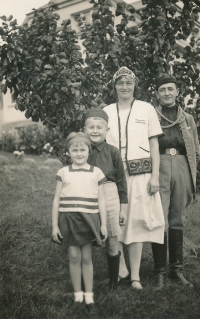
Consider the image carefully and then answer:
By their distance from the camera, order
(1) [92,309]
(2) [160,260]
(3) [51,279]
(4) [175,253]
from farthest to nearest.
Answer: (4) [175,253], (2) [160,260], (3) [51,279], (1) [92,309]

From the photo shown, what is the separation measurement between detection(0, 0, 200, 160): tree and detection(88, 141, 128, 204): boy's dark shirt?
29.4 inches

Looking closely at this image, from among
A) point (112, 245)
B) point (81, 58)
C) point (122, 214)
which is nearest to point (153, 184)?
point (122, 214)

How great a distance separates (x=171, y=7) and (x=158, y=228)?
7.49 feet

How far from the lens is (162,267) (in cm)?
374

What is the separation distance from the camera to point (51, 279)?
3.61m

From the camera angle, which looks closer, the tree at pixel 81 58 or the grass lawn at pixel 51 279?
the grass lawn at pixel 51 279

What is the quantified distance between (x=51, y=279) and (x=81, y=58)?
87.6 inches

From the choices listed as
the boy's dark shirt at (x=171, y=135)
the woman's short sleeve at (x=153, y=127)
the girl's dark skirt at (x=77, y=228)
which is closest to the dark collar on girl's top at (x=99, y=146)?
the woman's short sleeve at (x=153, y=127)

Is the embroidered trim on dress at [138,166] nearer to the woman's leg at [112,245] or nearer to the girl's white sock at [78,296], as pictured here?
the woman's leg at [112,245]

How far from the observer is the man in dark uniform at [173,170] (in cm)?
377

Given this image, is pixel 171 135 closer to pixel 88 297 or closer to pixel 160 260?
pixel 160 260

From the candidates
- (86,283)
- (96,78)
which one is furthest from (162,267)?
(96,78)

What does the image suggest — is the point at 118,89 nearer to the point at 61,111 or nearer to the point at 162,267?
the point at 61,111

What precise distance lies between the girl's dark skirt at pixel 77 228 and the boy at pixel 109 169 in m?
0.34
